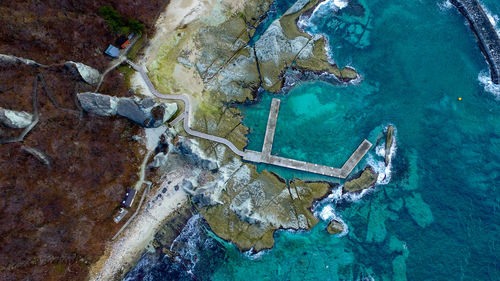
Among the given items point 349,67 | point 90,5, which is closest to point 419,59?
point 349,67

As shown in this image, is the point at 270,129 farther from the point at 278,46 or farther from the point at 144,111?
the point at 144,111

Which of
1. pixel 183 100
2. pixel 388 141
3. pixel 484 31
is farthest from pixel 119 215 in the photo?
pixel 484 31

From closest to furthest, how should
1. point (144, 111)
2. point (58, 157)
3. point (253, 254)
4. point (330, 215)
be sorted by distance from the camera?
1. point (58, 157)
2. point (144, 111)
3. point (253, 254)
4. point (330, 215)

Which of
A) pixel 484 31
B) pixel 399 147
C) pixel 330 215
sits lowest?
pixel 330 215

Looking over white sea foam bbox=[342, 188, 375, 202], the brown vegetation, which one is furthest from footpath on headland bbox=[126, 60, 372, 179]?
the brown vegetation

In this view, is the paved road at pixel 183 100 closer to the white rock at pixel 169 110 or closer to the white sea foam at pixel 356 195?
the white rock at pixel 169 110

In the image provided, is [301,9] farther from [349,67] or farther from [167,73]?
[167,73]

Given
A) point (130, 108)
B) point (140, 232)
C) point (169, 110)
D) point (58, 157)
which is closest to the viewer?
point (58, 157)
